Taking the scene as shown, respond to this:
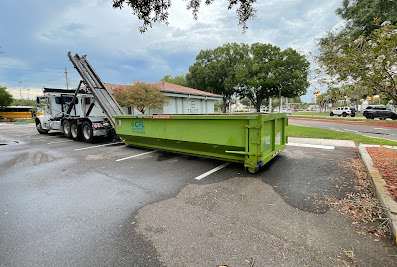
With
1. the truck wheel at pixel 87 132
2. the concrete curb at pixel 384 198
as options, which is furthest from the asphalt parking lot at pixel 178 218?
the truck wheel at pixel 87 132

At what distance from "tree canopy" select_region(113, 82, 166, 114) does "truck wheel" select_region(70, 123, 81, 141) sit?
6.23 m

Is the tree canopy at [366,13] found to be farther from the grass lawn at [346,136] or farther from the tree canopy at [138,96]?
the tree canopy at [138,96]

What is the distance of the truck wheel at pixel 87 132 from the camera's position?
33.1ft

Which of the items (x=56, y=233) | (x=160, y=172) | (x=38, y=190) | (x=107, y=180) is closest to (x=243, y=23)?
(x=160, y=172)

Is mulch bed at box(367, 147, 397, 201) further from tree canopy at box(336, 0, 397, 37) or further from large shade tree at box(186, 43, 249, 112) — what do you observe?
large shade tree at box(186, 43, 249, 112)

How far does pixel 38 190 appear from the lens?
441cm

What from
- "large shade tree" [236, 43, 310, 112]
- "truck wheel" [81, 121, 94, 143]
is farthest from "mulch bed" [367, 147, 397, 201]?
"large shade tree" [236, 43, 310, 112]

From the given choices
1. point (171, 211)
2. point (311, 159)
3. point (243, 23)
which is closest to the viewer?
point (171, 211)

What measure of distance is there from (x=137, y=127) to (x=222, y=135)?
13.0 ft

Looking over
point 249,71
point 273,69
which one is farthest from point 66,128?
point 273,69

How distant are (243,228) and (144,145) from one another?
6.03 m

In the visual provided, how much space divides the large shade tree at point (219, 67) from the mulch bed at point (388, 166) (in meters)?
28.8

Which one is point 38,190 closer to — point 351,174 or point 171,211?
point 171,211

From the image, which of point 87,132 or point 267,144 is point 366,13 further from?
point 87,132
